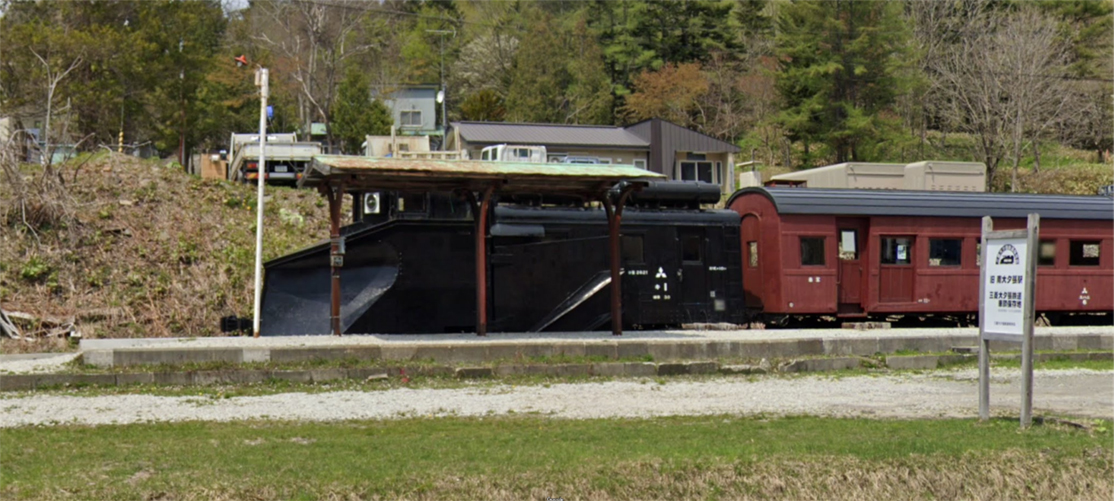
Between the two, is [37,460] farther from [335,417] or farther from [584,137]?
[584,137]

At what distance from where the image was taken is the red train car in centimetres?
2541

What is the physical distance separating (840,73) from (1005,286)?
47.3 metres

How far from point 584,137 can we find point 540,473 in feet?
141

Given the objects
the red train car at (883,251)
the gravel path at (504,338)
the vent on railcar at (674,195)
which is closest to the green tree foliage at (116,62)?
the gravel path at (504,338)

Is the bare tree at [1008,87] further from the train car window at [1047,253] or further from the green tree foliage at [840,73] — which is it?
the train car window at [1047,253]

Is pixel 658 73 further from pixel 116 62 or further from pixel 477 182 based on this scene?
pixel 477 182

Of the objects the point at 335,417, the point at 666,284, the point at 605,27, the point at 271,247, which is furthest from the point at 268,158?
the point at 605,27

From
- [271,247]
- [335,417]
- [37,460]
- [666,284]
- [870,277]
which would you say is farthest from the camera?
[271,247]

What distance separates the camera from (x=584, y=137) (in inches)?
2071

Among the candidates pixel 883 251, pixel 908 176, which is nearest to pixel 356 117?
pixel 908 176

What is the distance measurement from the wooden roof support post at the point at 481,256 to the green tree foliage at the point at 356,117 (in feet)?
101

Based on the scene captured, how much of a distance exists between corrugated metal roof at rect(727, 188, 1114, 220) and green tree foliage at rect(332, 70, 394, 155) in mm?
27092

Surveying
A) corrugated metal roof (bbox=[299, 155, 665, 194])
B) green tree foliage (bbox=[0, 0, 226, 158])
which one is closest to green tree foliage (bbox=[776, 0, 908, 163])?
green tree foliage (bbox=[0, 0, 226, 158])

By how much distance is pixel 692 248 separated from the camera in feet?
80.5
